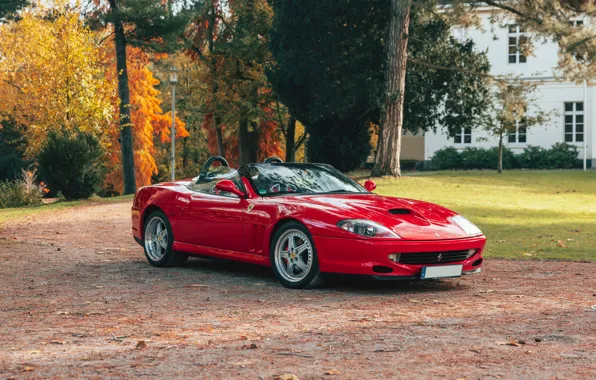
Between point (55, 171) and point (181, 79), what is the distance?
35955 mm

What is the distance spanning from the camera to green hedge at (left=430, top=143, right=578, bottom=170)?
44406 mm

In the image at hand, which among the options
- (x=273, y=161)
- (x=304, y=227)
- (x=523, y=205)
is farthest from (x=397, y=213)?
(x=523, y=205)

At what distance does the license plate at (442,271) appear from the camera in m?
8.63

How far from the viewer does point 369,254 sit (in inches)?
334

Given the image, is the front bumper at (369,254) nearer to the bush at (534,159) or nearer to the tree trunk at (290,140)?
the bush at (534,159)

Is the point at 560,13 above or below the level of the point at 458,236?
above

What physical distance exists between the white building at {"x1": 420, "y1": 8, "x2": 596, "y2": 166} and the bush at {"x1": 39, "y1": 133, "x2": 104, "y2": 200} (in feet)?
76.2

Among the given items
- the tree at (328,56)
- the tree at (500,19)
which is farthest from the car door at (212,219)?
the tree at (328,56)

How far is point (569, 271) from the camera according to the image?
10.7m

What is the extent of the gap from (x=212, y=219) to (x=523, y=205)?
14.4 metres

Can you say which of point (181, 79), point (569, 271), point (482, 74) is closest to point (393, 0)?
point (482, 74)

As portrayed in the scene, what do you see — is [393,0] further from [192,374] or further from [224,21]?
[192,374]

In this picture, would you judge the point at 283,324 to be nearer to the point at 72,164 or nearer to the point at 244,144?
the point at 72,164

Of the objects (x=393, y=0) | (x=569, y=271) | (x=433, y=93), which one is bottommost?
(x=569, y=271)
